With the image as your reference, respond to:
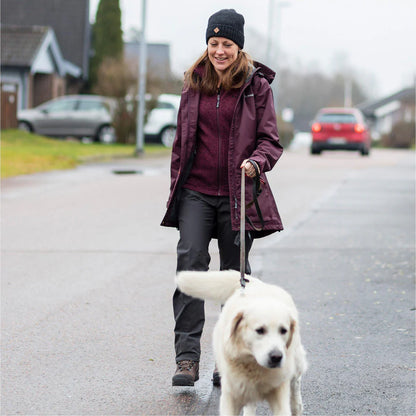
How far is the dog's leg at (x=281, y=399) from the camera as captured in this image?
145 inches

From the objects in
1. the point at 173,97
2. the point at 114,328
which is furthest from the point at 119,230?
the point at 173,97

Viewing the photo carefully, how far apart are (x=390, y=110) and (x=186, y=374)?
262 ft

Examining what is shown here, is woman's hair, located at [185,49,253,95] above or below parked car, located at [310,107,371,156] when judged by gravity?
above

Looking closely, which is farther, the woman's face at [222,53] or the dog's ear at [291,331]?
the woman's face at [222,53]

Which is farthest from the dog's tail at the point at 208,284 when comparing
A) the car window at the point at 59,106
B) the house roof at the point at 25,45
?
the house roof at the point at 25,45

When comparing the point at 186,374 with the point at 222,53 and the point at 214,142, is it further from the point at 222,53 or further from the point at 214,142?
the point at 222,53

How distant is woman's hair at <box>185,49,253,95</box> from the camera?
179 inches

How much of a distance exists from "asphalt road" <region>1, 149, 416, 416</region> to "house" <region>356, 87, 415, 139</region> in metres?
63.7

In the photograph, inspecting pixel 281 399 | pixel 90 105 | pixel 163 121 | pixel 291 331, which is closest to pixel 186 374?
pixel 281 399

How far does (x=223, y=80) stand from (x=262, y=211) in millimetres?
715

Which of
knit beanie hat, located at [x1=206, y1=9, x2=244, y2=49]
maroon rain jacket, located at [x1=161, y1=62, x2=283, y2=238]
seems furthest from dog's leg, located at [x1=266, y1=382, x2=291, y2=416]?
knit beanie hat, located at [x1=206, y1=9, x2=244, y2=49]

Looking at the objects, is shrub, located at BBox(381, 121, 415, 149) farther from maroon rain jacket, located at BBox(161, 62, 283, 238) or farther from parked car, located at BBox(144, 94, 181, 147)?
maroon rain jacket, located at BBox(161, 62, 283, 238)

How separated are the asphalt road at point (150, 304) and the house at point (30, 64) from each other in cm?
2405

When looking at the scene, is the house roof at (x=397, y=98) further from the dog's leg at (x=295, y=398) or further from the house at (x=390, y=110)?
the dog's leg at (x=295, y=398)
